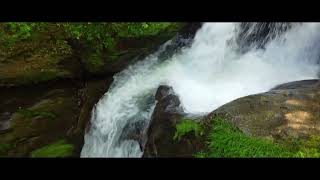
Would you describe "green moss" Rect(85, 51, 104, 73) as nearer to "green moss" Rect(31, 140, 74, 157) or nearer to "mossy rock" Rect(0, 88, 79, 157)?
"mossy rock" Rect(0, 88, 79, 157)

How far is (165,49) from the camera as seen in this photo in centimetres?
1252

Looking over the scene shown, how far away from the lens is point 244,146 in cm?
791

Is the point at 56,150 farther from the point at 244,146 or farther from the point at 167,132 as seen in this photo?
the point at 244,146

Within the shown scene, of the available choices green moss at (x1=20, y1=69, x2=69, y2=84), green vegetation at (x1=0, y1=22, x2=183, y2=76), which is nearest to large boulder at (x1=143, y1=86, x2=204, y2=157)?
green vegetation at (x1=0, y1=22, x2=183, y2=76)

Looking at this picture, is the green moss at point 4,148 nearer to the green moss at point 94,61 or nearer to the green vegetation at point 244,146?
the green moss at point 94,61

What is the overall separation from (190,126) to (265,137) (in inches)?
59.7

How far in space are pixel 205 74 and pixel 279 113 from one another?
3.72m

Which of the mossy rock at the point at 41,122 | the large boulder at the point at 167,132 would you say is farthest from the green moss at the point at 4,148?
the large boulder at the point at 167,132

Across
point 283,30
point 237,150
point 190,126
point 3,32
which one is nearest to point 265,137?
point 237,150

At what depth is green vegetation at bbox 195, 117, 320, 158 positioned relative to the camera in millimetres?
7602

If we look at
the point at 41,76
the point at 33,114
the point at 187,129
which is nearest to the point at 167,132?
the point at 187,129

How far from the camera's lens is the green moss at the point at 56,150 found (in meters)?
10.7

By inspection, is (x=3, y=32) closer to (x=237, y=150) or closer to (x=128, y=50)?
(x=128, y=50)
